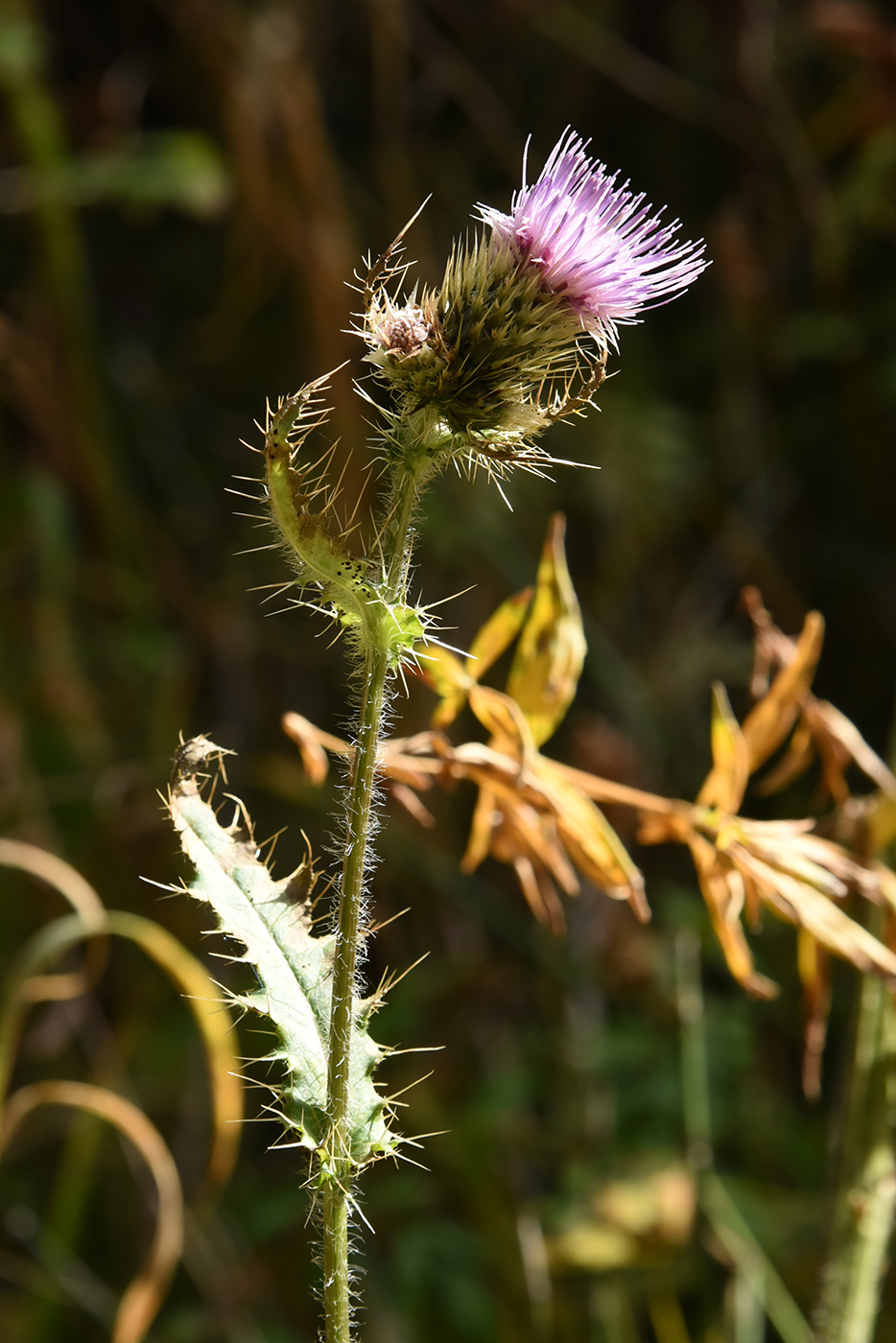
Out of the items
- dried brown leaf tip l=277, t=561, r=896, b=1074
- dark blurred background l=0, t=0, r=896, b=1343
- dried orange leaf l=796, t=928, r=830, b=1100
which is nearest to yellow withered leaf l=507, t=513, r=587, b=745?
dried brown leaf tip l=277, t=561, r=896, b=1074

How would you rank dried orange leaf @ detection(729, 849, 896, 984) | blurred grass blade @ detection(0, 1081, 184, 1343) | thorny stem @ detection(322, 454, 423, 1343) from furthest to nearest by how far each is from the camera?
blurred grass blade @ detection(0, 1081, 184, 1343), dried orange leaf @ detection(729, 849, 896, 984), thorny stem @ detection(322, 454, 423, 1343)

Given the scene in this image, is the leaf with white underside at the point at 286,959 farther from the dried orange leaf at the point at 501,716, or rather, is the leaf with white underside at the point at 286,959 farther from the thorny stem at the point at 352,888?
the dried orange leaf at the point at 501,716

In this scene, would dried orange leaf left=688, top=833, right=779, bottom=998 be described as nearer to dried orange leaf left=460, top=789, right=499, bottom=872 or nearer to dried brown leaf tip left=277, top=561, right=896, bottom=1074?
dried brown leaf tip left=277, top=561, right=896, bottom=1074

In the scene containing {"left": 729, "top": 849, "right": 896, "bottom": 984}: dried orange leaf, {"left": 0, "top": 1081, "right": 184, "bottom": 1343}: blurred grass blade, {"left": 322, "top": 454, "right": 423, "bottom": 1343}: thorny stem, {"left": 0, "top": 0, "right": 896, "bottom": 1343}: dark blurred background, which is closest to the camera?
{"left": 322, "top": 454, "right": 423, "bottom": 1343}: thorny stem

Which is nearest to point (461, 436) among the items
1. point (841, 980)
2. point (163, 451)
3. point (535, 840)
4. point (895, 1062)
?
point (535, 840)

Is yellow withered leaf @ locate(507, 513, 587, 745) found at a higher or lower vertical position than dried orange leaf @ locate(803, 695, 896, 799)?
lower

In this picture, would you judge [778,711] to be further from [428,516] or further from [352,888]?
[428,516]

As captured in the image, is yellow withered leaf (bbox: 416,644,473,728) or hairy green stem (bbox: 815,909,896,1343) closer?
yellow withered leaf (bbox: 416,644,473,728)
